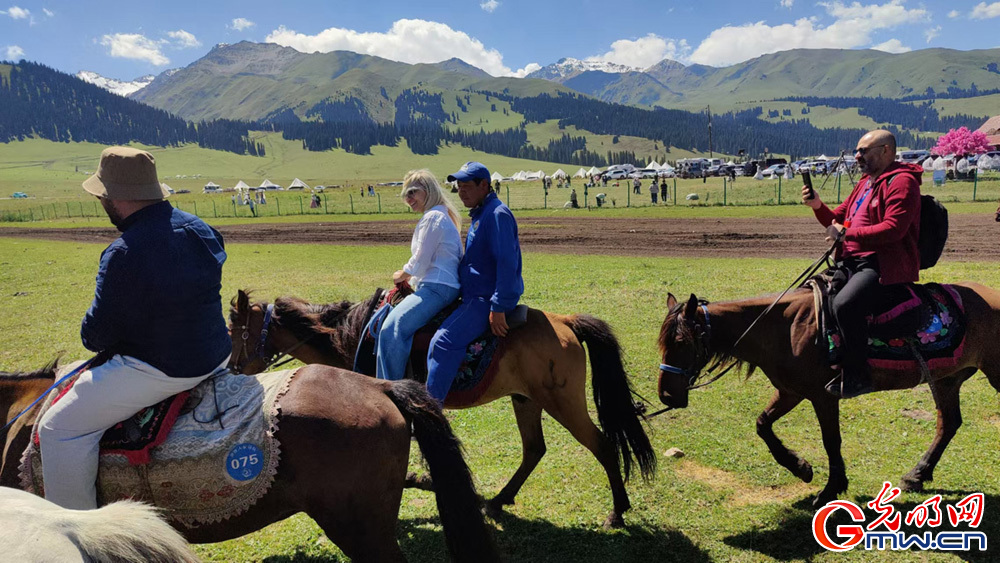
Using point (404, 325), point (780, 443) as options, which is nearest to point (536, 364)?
point (404, 325)

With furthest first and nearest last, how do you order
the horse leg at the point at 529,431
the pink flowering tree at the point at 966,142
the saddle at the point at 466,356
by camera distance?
the pink flowering tree at the point at 966,142 < the horse leg at the point at 529,431 < the saddle at the point at 466,356

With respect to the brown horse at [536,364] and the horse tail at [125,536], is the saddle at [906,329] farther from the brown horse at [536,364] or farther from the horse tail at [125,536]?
the horse tail at [125,536]

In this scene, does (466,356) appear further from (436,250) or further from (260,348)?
(260,348)

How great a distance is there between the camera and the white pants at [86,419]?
2.94 meters

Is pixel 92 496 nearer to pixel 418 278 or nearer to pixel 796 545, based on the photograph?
pixel 418 278

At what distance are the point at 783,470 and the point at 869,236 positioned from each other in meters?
2.43

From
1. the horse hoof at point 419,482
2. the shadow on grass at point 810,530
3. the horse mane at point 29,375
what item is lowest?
the shadow on grass at point 810,530

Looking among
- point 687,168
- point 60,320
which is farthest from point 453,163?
point 60,320

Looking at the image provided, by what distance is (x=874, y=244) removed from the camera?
15.7ft

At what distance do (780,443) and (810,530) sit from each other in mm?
846

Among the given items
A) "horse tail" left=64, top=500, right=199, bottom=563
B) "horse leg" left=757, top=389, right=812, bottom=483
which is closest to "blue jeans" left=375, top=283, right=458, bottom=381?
"horse tail" left=64, top=500, right=199, bottom=563

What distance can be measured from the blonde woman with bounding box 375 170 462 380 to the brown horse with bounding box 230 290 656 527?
0.63 meters

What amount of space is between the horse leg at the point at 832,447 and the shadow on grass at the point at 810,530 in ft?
0.48

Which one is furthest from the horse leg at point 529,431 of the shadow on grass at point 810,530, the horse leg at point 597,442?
the shadow on grass at point 810,530
